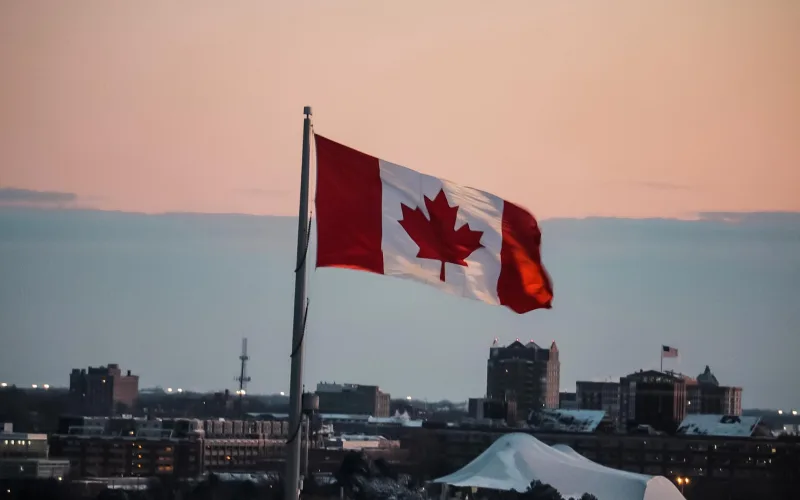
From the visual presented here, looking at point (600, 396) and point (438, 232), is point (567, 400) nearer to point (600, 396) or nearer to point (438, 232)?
point (600, 396)

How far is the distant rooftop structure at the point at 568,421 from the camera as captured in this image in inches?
2518

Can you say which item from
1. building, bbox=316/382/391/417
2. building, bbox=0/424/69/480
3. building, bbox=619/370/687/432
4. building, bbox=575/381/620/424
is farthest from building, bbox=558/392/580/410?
building, bbox=0/424/69/480

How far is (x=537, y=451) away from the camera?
49.4 meters

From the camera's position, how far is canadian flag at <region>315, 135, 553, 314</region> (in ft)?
30.1

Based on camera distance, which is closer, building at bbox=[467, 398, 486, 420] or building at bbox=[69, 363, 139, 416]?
building at bbox=[69, 363, 139, 416]

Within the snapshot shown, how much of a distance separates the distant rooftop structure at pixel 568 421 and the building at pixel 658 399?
4.46 metres

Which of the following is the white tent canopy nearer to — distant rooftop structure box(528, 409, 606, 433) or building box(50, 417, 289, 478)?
building box(50, 417, 289, 478)

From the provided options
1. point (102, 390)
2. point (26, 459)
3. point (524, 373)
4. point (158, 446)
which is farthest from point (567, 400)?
point (26, 459)

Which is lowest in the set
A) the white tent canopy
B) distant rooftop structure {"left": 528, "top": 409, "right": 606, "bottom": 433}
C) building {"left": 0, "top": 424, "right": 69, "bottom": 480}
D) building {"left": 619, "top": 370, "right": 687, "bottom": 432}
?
building {"left": 0, "top": 424, "right": 69, "bottom": 480}

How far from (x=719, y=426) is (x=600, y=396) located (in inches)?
784

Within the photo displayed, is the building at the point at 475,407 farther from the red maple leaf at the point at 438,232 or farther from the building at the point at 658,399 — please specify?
the red maple leaf at the point at 438,232

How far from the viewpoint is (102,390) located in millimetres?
77188

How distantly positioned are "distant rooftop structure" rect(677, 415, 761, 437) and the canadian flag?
52.9m

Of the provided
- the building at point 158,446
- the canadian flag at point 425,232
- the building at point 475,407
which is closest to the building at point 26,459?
the building at point 158,446
